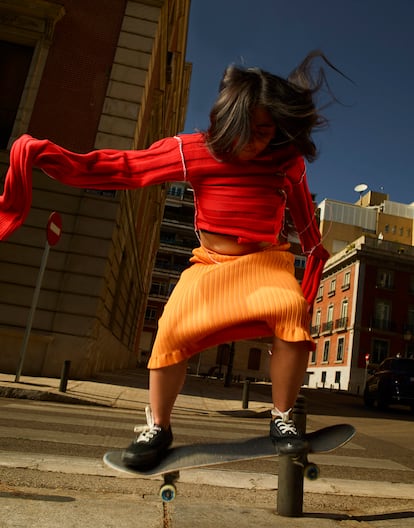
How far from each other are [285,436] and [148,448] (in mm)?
526

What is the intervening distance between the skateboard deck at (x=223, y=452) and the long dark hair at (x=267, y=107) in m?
1.15

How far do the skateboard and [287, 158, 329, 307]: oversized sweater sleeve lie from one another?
63cm

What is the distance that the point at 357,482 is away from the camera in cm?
461

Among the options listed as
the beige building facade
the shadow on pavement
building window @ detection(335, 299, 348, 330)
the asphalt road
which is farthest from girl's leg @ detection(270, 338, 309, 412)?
building window @ detection(335, 299, 348, 330)

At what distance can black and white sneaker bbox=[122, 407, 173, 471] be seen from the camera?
6.22 feet

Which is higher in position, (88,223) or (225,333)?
(88,223)

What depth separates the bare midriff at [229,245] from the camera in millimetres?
2082

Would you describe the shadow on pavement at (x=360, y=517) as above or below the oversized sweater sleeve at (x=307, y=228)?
below

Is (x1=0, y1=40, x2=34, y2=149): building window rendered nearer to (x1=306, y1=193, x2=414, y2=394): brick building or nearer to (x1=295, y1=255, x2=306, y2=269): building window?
(x1=306, y1=193, x2=414, y2=394): brick building

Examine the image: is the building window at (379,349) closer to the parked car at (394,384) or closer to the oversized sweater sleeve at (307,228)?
the parked car at (394,384)

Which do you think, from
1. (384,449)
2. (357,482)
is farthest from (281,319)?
(384,449)

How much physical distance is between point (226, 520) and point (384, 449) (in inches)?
195

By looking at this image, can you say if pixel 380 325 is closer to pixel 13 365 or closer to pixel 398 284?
pixel 398 284

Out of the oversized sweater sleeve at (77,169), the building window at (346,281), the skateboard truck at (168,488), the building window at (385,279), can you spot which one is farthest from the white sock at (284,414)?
the building window at (346,281)
